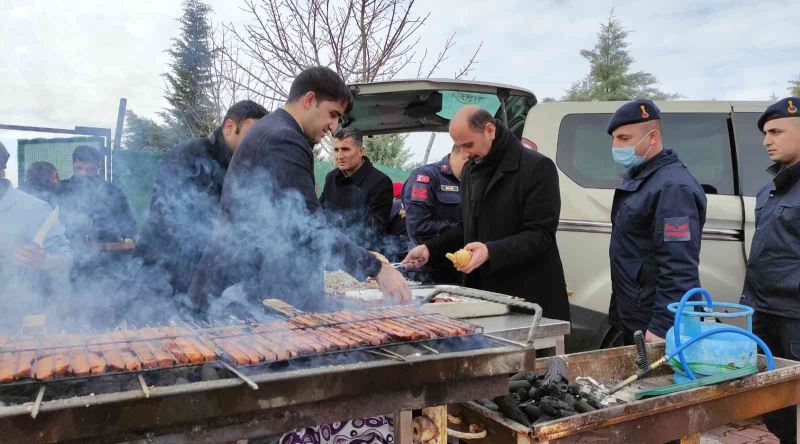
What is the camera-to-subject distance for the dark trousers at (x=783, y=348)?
3.04 metres

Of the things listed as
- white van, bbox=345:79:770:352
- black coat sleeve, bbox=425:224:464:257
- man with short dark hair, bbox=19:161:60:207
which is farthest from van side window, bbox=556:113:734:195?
man with short dark hair, bbox=19:161:60:207

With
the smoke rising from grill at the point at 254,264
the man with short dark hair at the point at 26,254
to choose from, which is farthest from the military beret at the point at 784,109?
the man with short dark hair at the point at 26,254

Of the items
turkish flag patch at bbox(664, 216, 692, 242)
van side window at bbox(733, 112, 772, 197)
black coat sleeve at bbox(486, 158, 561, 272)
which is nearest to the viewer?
turkish flag patch at bbox(664, 216, 692, 242)

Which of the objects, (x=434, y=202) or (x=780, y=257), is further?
(x=434, y=202)

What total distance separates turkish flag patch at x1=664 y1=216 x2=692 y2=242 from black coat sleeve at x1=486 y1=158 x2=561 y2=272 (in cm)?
70

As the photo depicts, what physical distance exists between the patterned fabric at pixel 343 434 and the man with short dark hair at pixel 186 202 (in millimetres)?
1560

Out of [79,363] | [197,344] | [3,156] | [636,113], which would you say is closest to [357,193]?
[636,113]

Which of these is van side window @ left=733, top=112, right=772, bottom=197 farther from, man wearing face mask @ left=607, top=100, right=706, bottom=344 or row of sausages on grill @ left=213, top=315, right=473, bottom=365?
row of sausages on grill @ left=213, top=315, right=473, bottom=365

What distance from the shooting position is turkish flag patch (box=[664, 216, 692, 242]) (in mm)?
2926

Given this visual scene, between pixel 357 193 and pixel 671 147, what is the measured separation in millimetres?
2672

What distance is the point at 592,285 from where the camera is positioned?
4.29 meters

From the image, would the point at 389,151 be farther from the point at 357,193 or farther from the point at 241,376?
the point at 241,376

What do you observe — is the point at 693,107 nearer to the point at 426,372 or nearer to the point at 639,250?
the point at 639,250

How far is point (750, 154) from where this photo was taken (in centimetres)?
425
